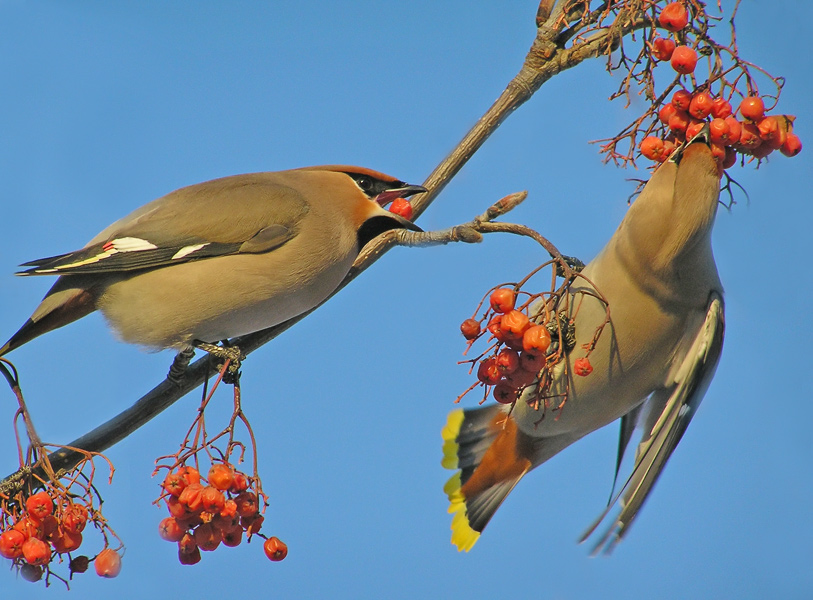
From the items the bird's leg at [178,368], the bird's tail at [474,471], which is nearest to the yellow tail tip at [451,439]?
the bird's tail at [474,471]

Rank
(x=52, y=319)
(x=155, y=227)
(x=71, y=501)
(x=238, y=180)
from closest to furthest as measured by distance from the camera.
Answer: (x=71, y=501) → (x=52, y=319) → (x=155, y=227) → (x=238, y=180)

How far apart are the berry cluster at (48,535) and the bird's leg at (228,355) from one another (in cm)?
63

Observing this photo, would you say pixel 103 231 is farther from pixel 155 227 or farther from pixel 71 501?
pixel 71 501

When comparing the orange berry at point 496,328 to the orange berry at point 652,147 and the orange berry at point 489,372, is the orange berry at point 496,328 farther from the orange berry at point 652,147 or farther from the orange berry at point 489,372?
the orange berry at point 652,147

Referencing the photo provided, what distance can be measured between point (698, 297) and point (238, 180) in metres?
1.85

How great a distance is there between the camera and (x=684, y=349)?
3346mm

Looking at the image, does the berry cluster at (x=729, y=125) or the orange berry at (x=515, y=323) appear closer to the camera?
the orange berry at (x=515, y=323)

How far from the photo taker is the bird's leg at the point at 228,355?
2922 mm

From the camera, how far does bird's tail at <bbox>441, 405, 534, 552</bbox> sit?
4078mm

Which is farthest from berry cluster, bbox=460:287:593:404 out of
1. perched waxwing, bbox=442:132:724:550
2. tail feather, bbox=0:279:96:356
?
tail feather, bbox=0:279:96:356

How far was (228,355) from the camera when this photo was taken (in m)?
3.07

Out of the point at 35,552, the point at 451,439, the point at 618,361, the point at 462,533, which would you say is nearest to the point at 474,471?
the point at 451,439

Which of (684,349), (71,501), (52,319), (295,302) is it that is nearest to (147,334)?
(52,319)

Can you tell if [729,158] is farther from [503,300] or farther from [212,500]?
[212,500]
